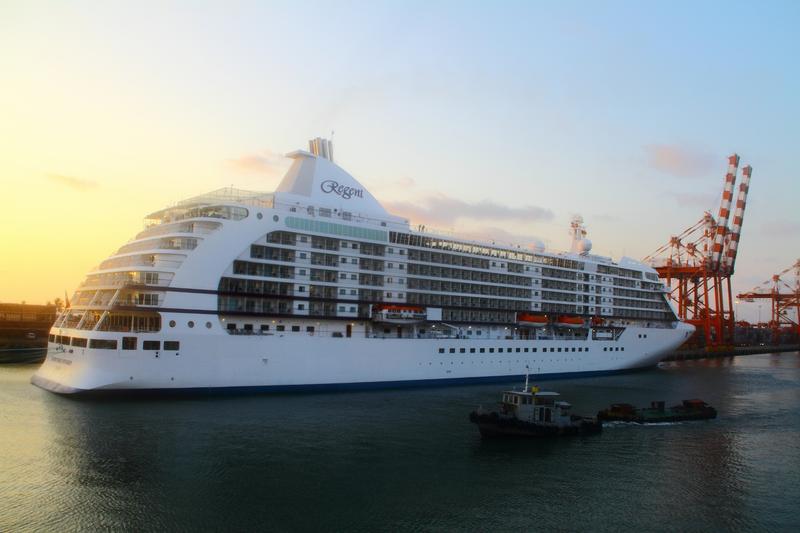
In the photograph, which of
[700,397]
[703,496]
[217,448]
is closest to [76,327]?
[217,448]

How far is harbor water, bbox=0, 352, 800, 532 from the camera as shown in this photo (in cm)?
1969

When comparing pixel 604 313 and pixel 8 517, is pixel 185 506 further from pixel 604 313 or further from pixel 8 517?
pixel 604 313

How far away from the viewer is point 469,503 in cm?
2120

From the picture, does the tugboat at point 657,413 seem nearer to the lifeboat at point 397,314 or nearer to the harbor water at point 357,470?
the harbor water at point 357,470

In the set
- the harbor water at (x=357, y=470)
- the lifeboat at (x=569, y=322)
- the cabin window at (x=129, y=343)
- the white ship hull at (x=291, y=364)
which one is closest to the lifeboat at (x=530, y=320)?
the white ship hull at (x=291, y=364)

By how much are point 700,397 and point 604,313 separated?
16.9 meters

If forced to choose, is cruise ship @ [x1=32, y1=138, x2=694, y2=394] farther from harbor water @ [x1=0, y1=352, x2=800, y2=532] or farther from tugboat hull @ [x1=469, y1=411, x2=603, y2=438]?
tugboat hull @ [x1=469, y1=411, x2=603, y2=438]

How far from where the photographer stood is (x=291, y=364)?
39750mm

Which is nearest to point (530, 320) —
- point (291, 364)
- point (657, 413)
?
point (657, 413)

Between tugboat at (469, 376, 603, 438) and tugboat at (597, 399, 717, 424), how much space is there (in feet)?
10.0

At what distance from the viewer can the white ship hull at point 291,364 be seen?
35.1 meters

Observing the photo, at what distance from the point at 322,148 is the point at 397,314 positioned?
49.7 ft

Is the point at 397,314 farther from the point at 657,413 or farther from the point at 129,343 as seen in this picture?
the point at 657,413

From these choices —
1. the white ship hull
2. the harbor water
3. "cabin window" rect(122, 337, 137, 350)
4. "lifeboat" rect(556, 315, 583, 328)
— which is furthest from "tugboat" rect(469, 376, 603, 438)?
"lifeboat" rect(556, 315, 583, 328)
